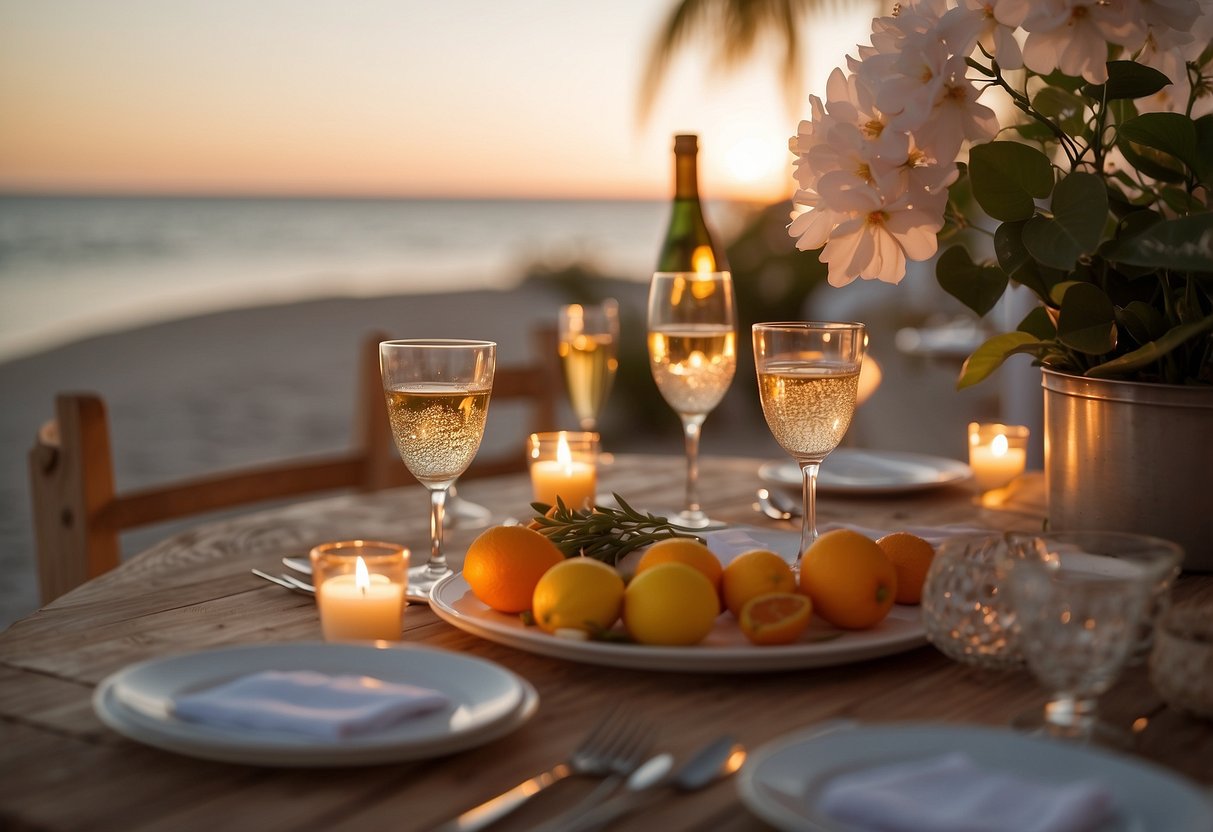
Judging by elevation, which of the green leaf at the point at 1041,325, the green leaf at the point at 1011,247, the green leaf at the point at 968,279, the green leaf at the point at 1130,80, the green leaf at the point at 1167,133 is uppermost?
the green leaf at the point at 1130,80

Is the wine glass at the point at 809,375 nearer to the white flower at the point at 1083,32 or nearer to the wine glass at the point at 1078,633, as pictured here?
the white flower at the point at 1083,32

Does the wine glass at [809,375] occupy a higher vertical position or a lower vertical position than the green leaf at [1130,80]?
lower

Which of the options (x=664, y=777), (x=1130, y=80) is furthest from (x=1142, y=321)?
(x=664, y=777)

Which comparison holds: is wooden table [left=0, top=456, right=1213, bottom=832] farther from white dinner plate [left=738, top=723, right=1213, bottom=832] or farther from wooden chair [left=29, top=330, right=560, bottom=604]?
wooden chair [left=29, top=330, right=560, bottom=604]

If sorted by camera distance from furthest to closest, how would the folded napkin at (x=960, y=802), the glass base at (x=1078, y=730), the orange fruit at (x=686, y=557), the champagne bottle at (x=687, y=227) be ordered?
the champagne bottle at (x=687, y=227), the orange fruit at (x=686, y=557), the glass base at (x=1078, y=730), the folded napkin at (x=960, y=802)

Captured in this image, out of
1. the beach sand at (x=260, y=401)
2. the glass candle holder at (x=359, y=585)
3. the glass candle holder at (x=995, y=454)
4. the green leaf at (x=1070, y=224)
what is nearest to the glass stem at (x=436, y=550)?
the glass candle holder at (x=359, y=585)

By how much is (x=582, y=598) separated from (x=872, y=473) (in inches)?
47.3

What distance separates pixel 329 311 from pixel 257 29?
5.19 metres

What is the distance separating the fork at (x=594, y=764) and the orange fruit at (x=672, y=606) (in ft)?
0.50

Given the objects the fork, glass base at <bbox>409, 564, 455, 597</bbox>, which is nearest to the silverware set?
the fork

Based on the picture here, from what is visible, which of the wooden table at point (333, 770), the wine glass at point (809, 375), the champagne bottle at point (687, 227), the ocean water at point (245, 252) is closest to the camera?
the wooden table at point (333, 770)

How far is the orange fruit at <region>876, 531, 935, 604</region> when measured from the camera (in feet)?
4.29

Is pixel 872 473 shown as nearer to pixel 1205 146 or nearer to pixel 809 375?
pixel 809 375

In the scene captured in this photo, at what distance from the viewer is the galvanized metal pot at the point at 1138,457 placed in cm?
147
